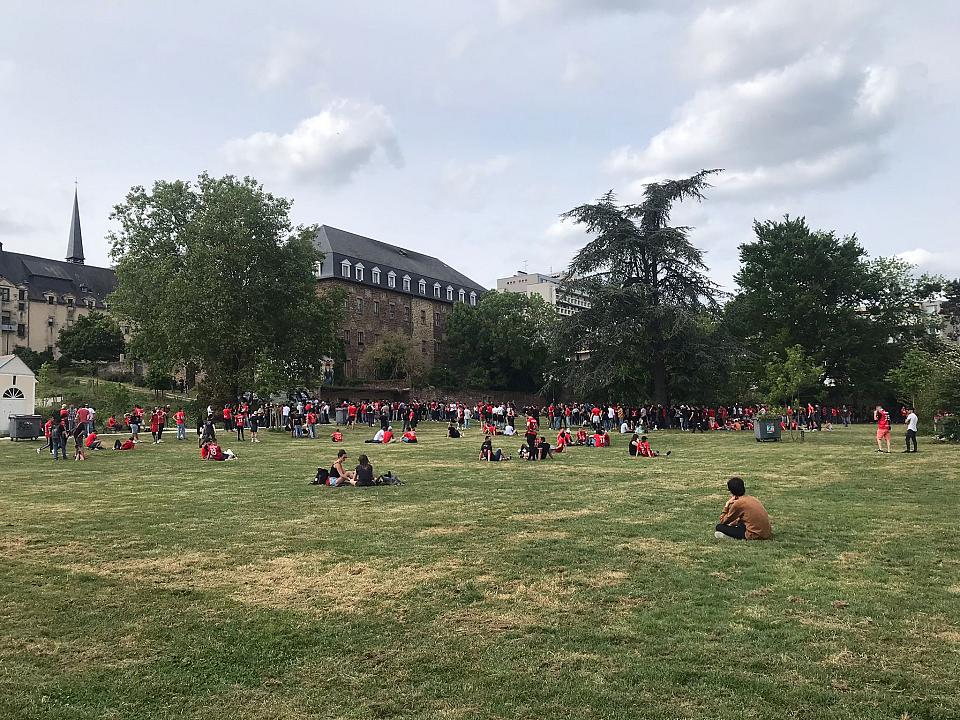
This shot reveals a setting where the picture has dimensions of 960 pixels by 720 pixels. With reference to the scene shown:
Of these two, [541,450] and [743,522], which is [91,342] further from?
[743,522]

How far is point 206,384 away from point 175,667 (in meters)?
50.4

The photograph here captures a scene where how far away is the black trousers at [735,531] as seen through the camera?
10572 millimetres

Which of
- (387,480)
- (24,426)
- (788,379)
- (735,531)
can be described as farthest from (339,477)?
(788,379)

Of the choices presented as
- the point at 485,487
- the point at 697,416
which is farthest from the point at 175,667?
the point at 697,416

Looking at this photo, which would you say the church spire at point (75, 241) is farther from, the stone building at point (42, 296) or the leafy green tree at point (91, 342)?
the leafy green tree at point (91, 342)

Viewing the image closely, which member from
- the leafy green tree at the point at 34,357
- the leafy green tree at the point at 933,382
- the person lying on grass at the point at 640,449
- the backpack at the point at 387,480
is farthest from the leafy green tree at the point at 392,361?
the backpack at the point at 387,480

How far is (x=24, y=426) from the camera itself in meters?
33.9

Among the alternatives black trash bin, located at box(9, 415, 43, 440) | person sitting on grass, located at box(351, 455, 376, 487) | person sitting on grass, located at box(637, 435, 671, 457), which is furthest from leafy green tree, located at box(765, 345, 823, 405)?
black trash bin, located at box(9, 415, 43, 440)

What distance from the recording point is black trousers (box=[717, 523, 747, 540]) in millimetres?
Result: 10572

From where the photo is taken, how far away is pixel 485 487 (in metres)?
16.6

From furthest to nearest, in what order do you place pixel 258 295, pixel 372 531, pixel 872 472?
pixel 258 295 < pixel 872 472 < pixel 372 531

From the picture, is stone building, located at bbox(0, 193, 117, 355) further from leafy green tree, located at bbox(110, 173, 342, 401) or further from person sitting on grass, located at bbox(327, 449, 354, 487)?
person sitting on grass, located at bbox(327, 449, 354, 487)

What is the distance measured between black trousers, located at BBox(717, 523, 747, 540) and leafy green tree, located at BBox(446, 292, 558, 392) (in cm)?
6435

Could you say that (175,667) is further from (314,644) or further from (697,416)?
(697,416)
